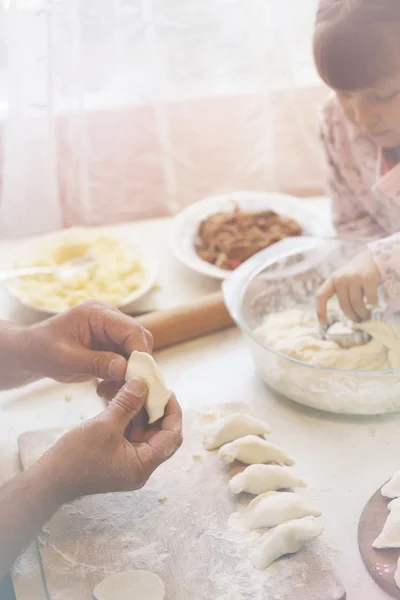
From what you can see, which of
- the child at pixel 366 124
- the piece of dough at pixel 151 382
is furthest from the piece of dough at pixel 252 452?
the child at pixel 366 124

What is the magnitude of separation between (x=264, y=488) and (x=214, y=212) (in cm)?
77

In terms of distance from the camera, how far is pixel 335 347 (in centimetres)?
116

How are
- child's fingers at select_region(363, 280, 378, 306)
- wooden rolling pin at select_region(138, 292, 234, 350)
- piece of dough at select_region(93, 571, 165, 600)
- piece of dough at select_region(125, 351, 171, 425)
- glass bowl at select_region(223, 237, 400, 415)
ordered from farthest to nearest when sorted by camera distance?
wooden rolling pin at select_region(138, 292, 234, 350), child's fingers at select_region(363, 280, 378, 306), glass bowl at select_region(223, 237, 400, 415), piece of dough at select_region(125, 351, 171, 425), piece of dough at select_region(93, 571, 165, 600)

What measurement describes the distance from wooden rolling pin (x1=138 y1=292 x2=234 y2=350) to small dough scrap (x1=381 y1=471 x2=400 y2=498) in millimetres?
461

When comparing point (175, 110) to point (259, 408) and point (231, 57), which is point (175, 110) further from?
point (259, 408)

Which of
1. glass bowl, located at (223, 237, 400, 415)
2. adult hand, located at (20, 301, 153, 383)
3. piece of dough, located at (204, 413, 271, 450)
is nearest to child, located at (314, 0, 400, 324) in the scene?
glass bowl, located at (223, 237, 400, 415)

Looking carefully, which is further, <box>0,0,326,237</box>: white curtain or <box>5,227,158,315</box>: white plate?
<box>0,0,326,237</box>: white curtain

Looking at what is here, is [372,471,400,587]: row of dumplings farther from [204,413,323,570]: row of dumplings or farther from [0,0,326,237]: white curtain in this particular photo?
[0,0,326,237]: white curtain

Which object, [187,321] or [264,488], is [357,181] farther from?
[264,488]

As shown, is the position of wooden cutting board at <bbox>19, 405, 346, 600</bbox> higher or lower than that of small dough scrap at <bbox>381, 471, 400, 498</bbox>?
lower

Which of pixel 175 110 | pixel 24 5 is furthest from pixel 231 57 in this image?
pixel 24 5

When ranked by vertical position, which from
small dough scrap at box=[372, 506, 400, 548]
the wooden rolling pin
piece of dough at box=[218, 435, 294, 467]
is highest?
the wooden rolling pin

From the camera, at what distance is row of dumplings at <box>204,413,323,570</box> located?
88 centimetres

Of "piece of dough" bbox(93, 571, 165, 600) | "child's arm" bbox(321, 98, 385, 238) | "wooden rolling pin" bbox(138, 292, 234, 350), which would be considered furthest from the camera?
"child's arm" bbox(321, 98, 385, 238)
